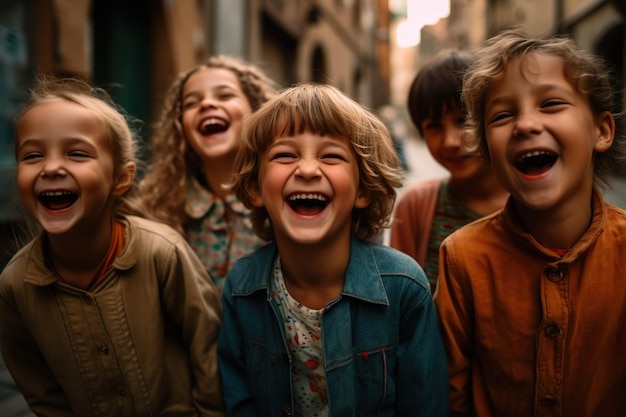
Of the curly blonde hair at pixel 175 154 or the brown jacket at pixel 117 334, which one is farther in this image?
the curly blonde hair at pixel 175 154

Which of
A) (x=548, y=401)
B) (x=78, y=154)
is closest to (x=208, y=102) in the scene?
(x=78, y=154)

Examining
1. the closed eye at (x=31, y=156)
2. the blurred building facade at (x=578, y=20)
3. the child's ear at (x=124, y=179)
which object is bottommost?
the child's ear at (x=124, y=179)

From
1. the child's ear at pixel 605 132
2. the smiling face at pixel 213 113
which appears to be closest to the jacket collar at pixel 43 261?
the smiling face at pixel 213 113

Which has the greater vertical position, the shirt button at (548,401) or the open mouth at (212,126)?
the open mouth at (212,126)

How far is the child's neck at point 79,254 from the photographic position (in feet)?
6.08

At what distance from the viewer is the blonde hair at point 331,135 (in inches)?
70.1

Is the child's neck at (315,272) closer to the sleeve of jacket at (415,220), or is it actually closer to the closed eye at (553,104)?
the sleeve of jacket at (415,220)

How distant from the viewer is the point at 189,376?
2041 mm

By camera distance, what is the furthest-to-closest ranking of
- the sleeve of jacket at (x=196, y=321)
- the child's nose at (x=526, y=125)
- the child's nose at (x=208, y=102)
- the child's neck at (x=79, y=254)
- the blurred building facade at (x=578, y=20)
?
the blurred building facade at (x=578, y=20)
the child's nose at (x=208, y=102)
the sleeve of jacket at (x=196, y=321)
the child's neck at (x=79, y=254)
the child's nose at (x=526, y=125)

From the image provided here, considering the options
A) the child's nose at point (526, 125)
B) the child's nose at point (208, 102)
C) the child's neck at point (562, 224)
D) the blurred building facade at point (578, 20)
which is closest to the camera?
the child's nose at point (526, 125)

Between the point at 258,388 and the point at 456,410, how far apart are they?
70cm

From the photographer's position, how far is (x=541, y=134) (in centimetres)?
154

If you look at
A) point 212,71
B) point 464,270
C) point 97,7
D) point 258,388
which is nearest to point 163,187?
point 212,71

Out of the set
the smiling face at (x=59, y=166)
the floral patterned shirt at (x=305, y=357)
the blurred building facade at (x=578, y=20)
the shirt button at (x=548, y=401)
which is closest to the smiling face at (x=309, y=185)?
the floral patterned shirt at (x=305, y=357)
